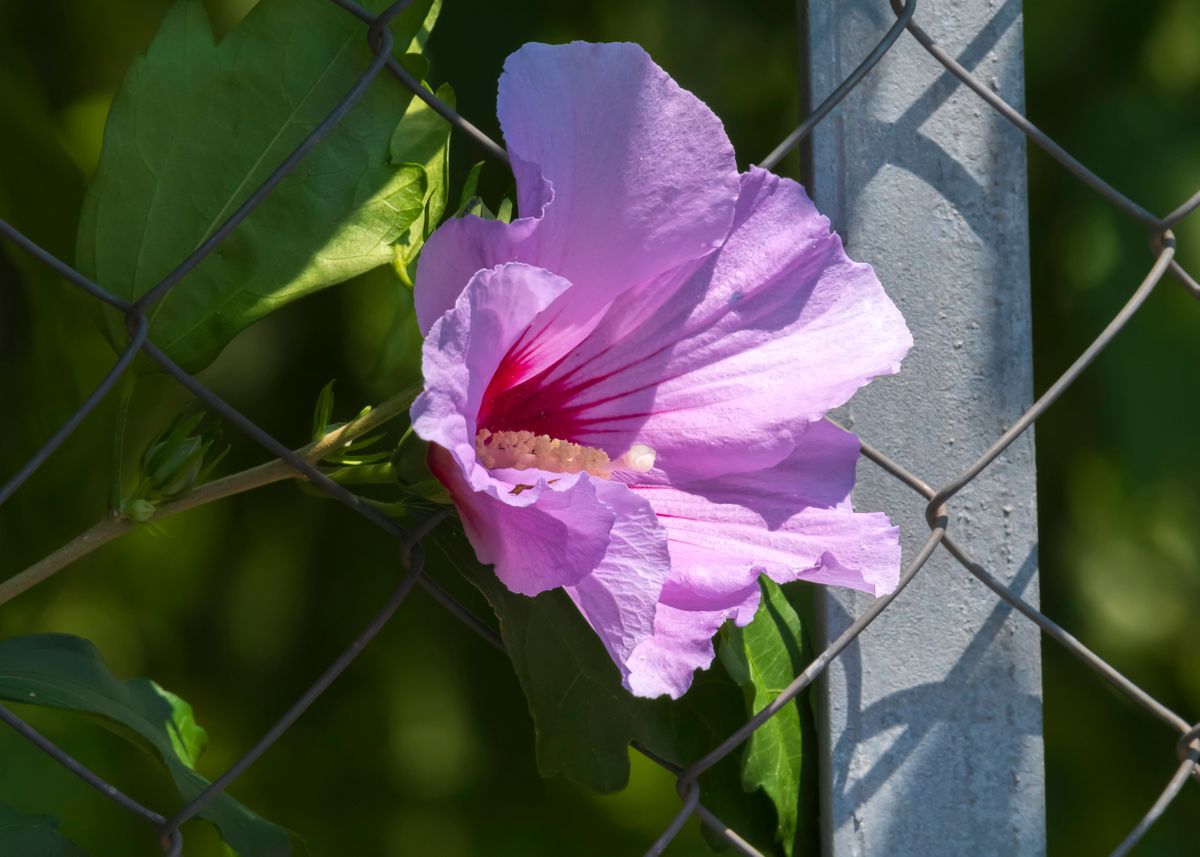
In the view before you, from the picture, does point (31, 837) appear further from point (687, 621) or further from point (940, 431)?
point (940, 431)

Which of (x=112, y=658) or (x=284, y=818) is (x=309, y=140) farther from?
(x=284, y=818)

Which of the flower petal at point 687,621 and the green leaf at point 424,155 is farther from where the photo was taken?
the green leaf at point 424,155

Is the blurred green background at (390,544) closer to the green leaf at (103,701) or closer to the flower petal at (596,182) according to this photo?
the green leaf at (103,701)

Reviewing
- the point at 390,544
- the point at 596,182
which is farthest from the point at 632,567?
the point at 390,544

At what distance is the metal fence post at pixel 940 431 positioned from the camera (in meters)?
0.69

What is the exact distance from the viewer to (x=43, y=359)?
0.98 metres

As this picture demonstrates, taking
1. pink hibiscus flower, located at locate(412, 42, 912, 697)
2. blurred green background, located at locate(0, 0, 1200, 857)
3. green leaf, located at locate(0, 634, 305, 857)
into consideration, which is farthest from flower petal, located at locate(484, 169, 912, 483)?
blurred green background, located at locate(0, 0, 1200, 857)

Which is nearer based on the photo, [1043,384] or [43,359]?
[43,359]

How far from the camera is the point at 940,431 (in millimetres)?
702

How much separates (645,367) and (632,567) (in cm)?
13

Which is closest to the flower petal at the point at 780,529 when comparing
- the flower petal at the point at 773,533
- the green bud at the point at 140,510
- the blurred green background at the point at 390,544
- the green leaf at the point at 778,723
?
the flower petal at the point at 773,533

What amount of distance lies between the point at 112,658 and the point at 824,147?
665 mm

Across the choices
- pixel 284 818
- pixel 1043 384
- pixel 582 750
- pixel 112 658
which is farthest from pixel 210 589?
pixel 1043 384

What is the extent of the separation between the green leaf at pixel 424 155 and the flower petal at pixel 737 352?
11 cm
